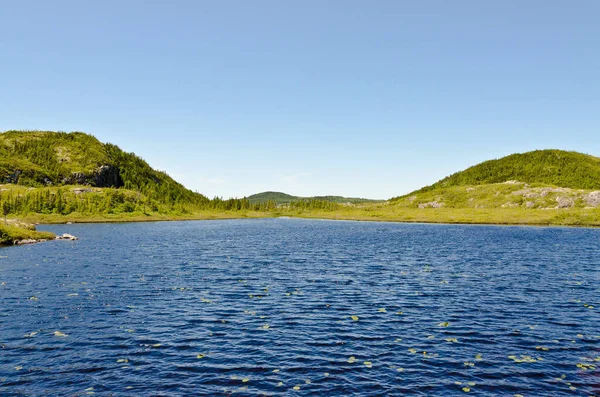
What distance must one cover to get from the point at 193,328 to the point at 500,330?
2823 centimetres

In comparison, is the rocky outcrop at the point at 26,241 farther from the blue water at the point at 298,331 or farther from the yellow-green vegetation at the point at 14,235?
the blue water at the point at 298,331

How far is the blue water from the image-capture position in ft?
81.2

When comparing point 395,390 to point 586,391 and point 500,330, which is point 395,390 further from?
point 500,330

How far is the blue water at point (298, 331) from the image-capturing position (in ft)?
81.2

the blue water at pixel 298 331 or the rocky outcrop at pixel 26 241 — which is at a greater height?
the rocky outcrop at pixel 26 241

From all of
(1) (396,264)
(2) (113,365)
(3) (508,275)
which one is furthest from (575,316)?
(2) (113,365)

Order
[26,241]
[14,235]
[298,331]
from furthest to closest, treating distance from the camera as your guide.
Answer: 1. [26,241]
2. [14,235]
3. [298,331]

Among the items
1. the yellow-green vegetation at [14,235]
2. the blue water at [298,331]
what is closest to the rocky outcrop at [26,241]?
the yellow-green vegetation at [14,235]

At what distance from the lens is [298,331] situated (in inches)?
1371

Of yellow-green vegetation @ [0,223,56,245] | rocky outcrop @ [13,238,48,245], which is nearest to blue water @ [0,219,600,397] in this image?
yellow-green vegetation @ [0,223,56,245]

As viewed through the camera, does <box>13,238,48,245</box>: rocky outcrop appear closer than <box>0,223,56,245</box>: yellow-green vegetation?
No

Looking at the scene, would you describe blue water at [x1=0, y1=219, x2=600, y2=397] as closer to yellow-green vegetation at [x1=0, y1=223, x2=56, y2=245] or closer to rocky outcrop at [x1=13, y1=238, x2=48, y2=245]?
yellow-green vegetation at [x1=0, y1=223, x2=56, y2=245]

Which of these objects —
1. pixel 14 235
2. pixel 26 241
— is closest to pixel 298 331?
pixel 14 235

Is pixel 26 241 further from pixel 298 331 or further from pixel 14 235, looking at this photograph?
pixel 298 331
